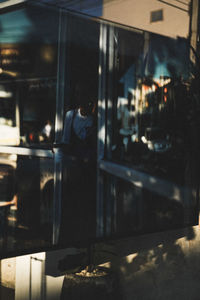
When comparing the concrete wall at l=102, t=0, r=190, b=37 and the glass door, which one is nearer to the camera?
the glass door

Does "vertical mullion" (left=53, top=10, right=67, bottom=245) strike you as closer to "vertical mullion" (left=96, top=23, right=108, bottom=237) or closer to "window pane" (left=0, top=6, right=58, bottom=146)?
"window pane" (left=0, top=6, right=58, bottom=146)

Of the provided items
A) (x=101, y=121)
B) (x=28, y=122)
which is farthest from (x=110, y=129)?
(x=28, y=122)

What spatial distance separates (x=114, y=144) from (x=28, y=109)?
707 millimetres

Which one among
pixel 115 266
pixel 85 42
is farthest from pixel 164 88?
pixel 115 266

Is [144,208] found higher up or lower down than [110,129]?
lower down

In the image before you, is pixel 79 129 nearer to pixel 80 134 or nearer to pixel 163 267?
pixel 80 134

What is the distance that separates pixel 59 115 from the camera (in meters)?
2.58

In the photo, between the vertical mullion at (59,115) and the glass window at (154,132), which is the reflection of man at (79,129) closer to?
the vertical mullion at (59,115)

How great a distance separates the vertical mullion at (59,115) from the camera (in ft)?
8.44

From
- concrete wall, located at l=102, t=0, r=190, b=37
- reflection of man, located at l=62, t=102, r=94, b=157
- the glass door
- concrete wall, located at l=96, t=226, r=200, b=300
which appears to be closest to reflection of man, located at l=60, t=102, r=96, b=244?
reflection of man, located at l=62, t=102, r=94, b=157

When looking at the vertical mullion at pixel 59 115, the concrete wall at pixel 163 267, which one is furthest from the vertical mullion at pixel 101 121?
the concrete wall at pixel 163 267

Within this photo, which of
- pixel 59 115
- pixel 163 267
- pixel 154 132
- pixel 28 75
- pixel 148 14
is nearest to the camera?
pixel 59 115

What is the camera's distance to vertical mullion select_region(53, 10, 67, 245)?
2.57 m

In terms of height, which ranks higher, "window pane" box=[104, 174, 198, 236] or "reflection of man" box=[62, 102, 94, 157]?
"reflection of man" box=[62, 102, 94, 157]
